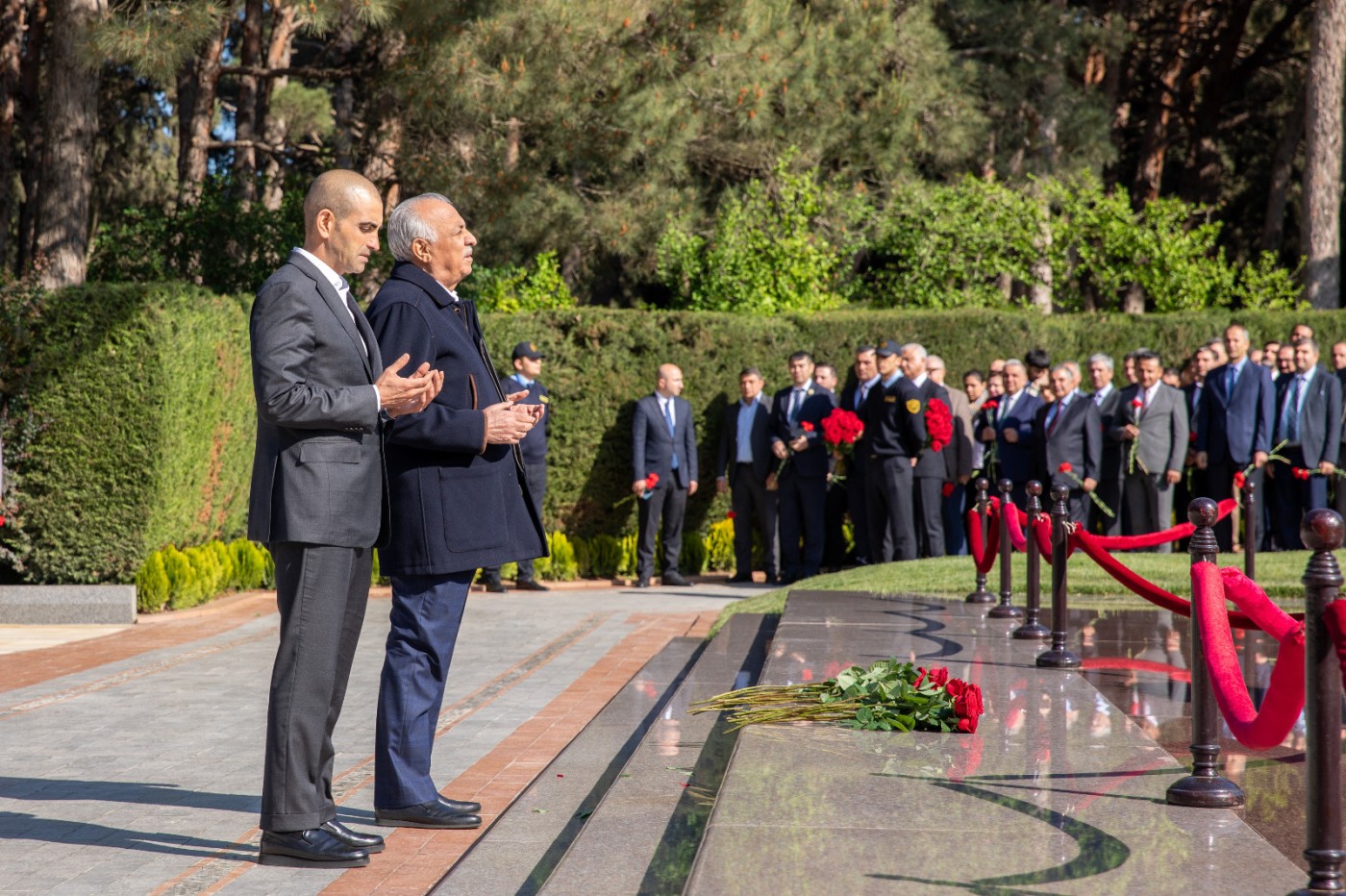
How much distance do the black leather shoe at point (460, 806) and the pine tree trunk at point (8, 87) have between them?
18.8m

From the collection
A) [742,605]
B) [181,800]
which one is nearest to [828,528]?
[742,605]

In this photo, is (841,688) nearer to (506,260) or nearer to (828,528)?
(828,528)

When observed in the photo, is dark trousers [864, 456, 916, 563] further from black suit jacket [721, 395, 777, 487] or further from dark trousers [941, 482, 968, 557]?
black suit jacket [721, 395, 777, 487]

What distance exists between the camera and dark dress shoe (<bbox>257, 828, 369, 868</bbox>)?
4316 millimetres

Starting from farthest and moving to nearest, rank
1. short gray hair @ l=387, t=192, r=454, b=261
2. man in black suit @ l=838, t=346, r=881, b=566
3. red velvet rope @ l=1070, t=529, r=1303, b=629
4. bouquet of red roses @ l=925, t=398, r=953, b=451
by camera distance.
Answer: man in black suit @ l=838, t=346, r=881, b=566, bouquet of red roses @ l=925, t=398, r=953, b=451, red velvet rope @ l=1070, t=529, r=1303, b=629, short gray hair @ l=387, t=192, r=454, b=261

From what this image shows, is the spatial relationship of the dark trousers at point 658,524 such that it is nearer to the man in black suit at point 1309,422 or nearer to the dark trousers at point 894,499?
the dark trousers at point 894,499

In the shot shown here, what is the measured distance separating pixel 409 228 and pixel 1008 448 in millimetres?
9496

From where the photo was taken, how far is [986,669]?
6895mm

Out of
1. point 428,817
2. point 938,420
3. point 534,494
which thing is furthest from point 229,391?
point 428,817

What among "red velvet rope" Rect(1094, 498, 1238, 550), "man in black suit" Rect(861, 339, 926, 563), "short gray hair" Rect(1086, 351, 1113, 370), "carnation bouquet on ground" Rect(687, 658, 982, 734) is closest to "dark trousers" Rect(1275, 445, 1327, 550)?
"short gray hair" Rect(1086, 351, 1113, 370)

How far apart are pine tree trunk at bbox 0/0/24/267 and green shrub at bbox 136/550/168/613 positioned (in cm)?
1233

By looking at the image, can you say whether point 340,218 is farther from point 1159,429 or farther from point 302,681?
point 1159,429

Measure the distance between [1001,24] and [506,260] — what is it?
35.6 ft

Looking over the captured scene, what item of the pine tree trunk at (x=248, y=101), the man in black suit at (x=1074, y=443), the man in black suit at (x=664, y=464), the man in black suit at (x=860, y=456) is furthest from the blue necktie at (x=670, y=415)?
the pine tree trunk at (x=248, y=101)
